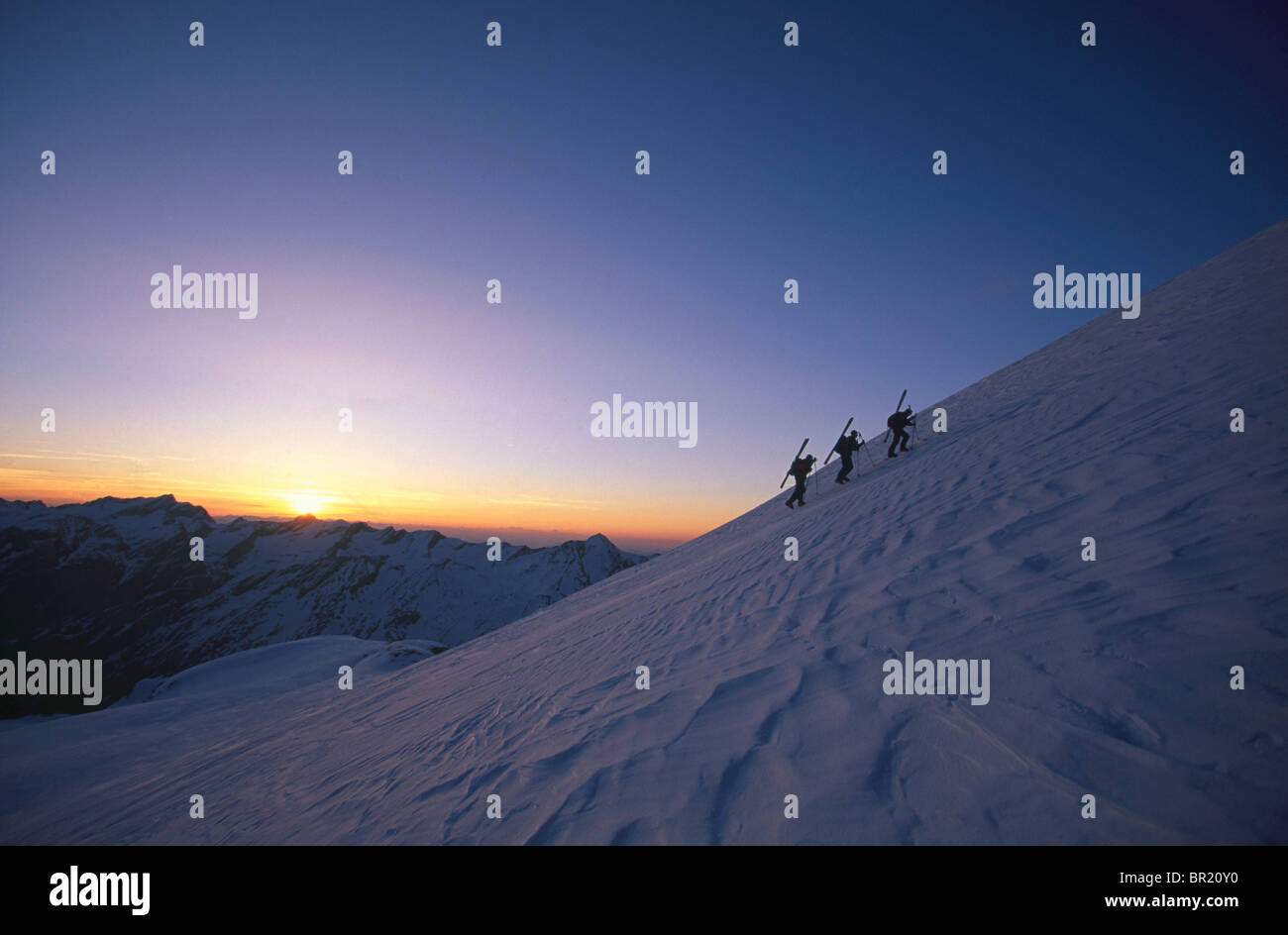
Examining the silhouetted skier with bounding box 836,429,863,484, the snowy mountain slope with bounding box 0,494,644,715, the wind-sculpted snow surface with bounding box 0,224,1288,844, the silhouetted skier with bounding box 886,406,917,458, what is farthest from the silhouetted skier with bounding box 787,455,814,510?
the snowy mountain slope with bounding box 0,494,644,715

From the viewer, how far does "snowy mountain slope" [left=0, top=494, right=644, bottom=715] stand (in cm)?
15900

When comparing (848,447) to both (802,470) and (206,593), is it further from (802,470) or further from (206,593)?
(206,593)

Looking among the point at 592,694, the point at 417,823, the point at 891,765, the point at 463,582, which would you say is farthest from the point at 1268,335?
the point at 463,582

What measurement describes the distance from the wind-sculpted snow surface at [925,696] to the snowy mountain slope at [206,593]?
156816mm

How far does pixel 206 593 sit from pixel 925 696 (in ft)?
808

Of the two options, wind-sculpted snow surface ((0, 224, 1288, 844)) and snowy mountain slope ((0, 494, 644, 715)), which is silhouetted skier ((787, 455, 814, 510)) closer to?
wind-sculpted snow surface ((0, 224, 1288, 844))

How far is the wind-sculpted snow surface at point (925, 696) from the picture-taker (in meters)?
2.65

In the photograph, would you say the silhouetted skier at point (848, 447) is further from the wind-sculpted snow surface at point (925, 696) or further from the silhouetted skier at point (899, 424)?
the wind-sculpted snow surface at point (925, 696)

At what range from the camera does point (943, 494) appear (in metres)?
8.44

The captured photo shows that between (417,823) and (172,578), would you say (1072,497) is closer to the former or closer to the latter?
(417,823)

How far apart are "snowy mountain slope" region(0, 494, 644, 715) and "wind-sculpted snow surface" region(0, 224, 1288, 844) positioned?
156816 mm

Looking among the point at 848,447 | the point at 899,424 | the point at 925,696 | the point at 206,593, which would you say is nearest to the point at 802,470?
the point at 848,447

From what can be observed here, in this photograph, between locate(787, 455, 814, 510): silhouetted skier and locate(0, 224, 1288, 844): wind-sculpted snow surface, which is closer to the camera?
locate(0, 224, 1288, 844): wind-sculpted snow surface
